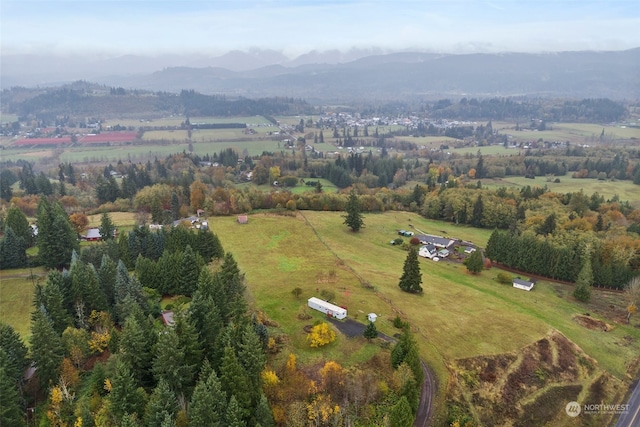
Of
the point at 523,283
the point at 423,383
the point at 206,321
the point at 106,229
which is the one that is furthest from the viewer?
the point at 106,229

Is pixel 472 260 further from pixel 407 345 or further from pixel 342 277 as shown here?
pixel 407 345

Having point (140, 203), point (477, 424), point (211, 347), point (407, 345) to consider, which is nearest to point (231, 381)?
point (211, 347)

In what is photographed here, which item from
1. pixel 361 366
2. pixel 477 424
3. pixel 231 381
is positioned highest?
pixel 231 381

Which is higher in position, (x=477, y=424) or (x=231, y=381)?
(x=231, y=381)

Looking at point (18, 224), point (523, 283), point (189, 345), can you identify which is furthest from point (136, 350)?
point (523, 283)

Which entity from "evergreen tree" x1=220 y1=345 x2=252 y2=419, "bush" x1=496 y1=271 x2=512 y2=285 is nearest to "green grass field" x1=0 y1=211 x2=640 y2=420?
"bush" x1=496 y1=271 x2=512 y2=285

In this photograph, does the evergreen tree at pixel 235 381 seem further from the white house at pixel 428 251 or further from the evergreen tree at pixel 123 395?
the white house at pixel 428 251

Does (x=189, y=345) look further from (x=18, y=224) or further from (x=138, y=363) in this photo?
(x=18, y=224)

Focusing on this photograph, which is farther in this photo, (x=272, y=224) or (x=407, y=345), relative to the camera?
(x=272, y=224)

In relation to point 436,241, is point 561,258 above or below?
above
